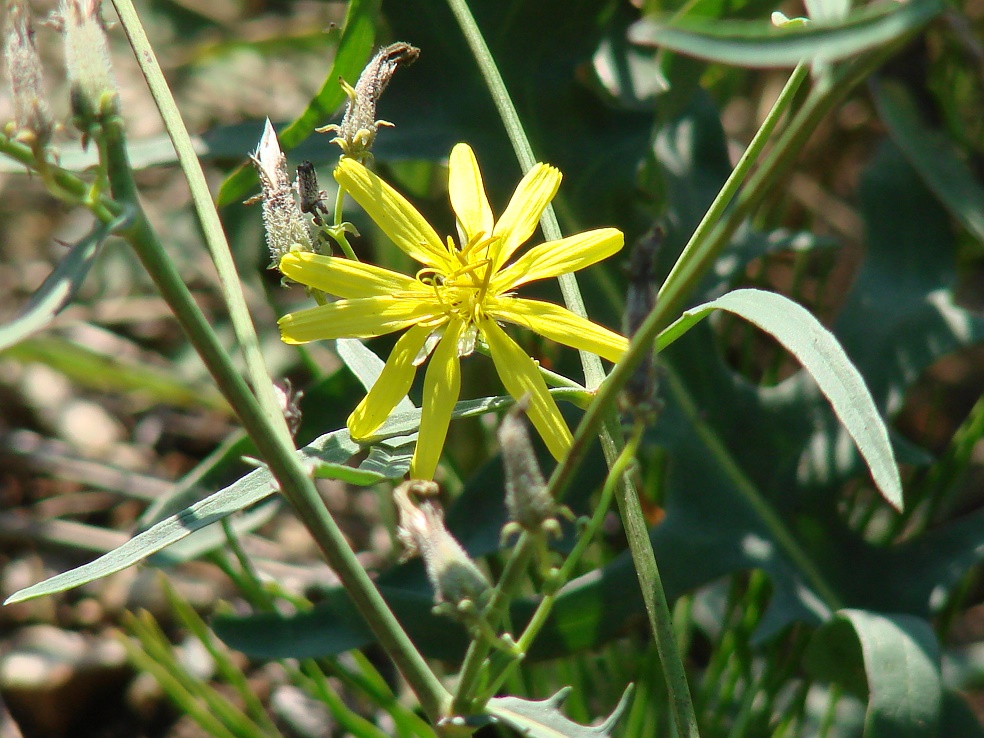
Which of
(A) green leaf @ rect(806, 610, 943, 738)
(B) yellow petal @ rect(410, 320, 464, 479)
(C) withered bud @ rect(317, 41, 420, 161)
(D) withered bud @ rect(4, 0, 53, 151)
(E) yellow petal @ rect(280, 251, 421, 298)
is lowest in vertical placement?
(A) green leaf @ rect(806, 610, 943, 738)

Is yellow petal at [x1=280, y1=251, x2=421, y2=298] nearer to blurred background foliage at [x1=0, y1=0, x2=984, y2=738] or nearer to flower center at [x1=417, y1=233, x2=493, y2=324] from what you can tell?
flower center at [x1=417, y1=233, x2=493, y2=324]

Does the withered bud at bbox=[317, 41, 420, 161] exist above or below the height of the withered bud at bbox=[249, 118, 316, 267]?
above

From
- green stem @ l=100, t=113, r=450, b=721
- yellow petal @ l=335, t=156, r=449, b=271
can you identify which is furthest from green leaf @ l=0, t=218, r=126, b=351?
yellow petal @ l=335, t=156, r=449, b=271

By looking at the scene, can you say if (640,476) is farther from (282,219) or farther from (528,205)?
(282,219)

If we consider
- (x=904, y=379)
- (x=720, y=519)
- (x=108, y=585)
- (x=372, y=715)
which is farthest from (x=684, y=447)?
(x=108, y=585)

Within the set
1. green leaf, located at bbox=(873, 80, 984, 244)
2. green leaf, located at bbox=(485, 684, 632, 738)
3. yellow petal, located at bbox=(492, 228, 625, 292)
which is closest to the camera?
green leaf, located at bbox=(485, 684, 632, 738)
